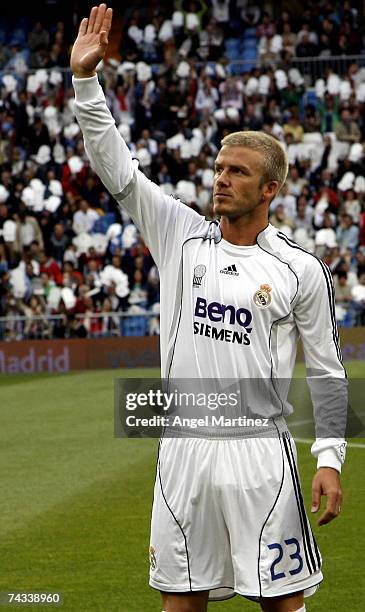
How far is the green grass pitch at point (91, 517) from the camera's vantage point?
24.3ft

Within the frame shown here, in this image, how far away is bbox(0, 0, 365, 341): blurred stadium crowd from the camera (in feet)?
72.3

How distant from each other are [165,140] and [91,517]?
17.3 m

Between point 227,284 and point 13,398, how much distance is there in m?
13.2

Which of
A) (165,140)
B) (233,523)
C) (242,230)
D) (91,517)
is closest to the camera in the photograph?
(233,523)

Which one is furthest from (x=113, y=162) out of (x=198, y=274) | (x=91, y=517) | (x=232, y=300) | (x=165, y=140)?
(x=165, y=140)

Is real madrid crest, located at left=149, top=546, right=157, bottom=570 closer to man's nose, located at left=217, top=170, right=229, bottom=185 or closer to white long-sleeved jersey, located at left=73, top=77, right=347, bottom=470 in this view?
white long-sleeved jersey, located at left=73, top=77, right=347, bottom=470

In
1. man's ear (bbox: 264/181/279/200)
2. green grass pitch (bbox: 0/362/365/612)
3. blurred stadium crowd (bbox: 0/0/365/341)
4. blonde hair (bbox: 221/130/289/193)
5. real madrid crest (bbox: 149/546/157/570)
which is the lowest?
green grass pitch (bbox: 0/362/365/612)

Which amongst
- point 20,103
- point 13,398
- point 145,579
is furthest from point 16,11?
point 145,579

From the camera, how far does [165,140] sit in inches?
1025

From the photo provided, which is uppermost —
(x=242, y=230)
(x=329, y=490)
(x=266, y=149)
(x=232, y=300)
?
(x=266, y=149)

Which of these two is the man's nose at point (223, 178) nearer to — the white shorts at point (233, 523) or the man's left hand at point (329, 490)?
the white shorts at point (233, 523)

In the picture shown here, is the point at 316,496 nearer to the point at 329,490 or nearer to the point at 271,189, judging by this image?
the point at 329,490

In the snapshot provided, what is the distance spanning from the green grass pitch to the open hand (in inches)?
146

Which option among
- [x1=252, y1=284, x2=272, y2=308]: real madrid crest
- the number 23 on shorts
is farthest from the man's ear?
the number 23 on shorts
